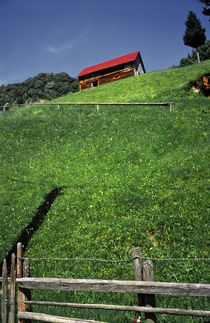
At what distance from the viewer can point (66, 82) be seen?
106375mm

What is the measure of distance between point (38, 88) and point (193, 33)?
68986 millimetres

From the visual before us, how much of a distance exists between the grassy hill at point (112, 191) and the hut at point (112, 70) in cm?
3796

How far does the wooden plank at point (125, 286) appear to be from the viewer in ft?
13.1

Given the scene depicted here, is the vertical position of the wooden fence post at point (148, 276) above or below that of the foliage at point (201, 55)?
below

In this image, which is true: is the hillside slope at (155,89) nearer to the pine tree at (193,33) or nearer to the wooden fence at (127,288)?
the wooden fence at (127,288)

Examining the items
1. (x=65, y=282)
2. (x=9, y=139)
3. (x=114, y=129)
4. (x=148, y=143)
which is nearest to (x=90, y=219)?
(x=65, y=282)

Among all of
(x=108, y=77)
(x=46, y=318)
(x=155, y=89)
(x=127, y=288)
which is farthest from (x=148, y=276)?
(x=108, y=77)

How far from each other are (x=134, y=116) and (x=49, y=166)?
1096cm

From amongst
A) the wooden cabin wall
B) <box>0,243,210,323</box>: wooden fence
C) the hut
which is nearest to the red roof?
the hut

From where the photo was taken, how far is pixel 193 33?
65.4 meters

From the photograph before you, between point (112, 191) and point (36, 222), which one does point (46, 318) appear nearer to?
point (36, 222)

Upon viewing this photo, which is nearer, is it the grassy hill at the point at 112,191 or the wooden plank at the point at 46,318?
the wooden plank at the point at 46,318

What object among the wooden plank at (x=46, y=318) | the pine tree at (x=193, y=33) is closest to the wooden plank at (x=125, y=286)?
the wooden plank at (x=46, y=318)

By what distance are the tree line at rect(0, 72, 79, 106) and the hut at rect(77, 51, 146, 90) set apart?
36.9 m
